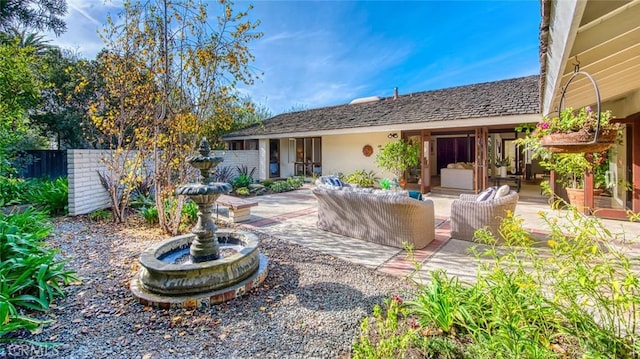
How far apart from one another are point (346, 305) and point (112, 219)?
6506 mm

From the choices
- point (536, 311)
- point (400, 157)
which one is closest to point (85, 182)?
point (536, 311)

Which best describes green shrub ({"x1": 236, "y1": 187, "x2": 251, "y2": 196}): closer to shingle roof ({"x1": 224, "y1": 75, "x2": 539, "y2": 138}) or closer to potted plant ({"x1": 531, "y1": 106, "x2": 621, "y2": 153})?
shingle roof ({"x1": 224, "y1": 75, "x2": 539, "y2": 138})

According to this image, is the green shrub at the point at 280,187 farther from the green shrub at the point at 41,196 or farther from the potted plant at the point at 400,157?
the green shrub at the point at 41,196

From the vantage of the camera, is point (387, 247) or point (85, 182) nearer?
point (387, 247)

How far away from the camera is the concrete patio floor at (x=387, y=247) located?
4.35 meters

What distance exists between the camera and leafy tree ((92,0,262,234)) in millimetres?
5336

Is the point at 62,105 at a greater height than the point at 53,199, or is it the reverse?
the point at 62,105

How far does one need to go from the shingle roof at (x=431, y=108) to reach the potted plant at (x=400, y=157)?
3.32ft

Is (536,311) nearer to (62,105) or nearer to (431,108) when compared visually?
(431,108)

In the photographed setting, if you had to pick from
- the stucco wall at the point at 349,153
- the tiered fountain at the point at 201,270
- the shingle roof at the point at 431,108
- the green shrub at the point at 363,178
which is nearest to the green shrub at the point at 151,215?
the tiered fountain at the point at 201,270

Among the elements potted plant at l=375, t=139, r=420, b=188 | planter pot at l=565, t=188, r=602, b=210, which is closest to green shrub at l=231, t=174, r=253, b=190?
potted plant at l=375, t=139, r=420, b=188

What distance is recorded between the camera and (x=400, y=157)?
11.7m

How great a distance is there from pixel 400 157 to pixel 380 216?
22.4ft

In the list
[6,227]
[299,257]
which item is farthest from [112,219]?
[299,257]
